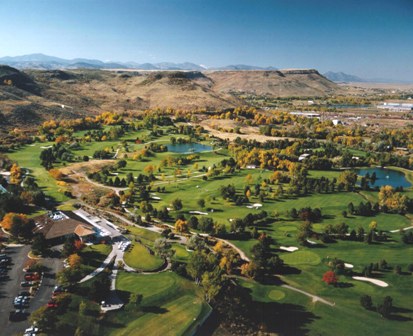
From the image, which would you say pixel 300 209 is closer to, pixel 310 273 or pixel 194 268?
pixel 310 273

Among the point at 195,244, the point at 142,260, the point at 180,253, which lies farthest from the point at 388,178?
the point at 142,260

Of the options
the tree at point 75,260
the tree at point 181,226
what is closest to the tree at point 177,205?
the tree at point 181,226

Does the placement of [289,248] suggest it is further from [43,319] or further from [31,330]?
[31,330]

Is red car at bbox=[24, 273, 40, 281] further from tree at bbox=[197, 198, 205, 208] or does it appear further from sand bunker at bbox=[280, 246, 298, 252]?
sand bunker at bbox=[280, 246, 298, 252]

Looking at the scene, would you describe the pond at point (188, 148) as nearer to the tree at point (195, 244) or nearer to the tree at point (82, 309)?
the tree at point (195, 244)

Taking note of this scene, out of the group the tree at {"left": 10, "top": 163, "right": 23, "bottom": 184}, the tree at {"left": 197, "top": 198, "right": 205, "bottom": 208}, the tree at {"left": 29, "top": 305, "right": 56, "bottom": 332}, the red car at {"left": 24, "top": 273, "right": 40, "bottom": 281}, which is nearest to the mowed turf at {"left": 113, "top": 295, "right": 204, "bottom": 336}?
the tree at {"left": 29, "top": 305, "right": 56, "bottom": 332}
